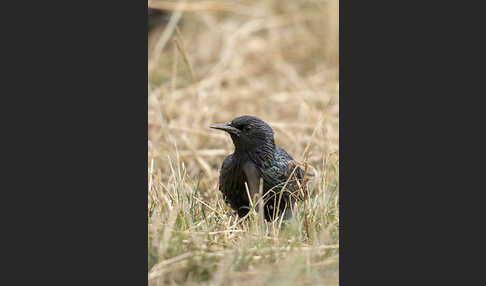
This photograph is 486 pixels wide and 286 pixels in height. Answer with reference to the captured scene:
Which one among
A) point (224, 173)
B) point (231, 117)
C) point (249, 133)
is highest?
point (231, 117)

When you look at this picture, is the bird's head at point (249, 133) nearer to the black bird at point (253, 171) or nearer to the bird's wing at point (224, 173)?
the black bird at point (253, 171)

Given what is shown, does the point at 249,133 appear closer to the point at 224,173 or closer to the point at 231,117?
the point at 224,173

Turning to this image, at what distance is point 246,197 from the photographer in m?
4.75

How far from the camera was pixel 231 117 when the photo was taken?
7652mm

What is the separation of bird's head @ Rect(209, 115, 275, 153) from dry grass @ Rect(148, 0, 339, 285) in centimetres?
40

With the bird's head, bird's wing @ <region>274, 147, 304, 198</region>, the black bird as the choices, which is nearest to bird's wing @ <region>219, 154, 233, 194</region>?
the black bird

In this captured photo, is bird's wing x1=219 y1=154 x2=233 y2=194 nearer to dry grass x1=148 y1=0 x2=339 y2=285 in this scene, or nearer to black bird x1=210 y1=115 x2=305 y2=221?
black bird x1=210 y1=115 x2=305 y2=221

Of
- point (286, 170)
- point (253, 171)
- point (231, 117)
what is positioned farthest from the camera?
point (231, 117)

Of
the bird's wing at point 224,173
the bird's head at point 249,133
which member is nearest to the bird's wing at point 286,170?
the bird's head at point 249,133

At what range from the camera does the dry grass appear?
3.73m

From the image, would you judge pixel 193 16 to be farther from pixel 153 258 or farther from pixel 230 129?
pixel 153 258

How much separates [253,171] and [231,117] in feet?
9.65

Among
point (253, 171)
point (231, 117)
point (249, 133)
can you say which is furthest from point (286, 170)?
point (231, 117)
